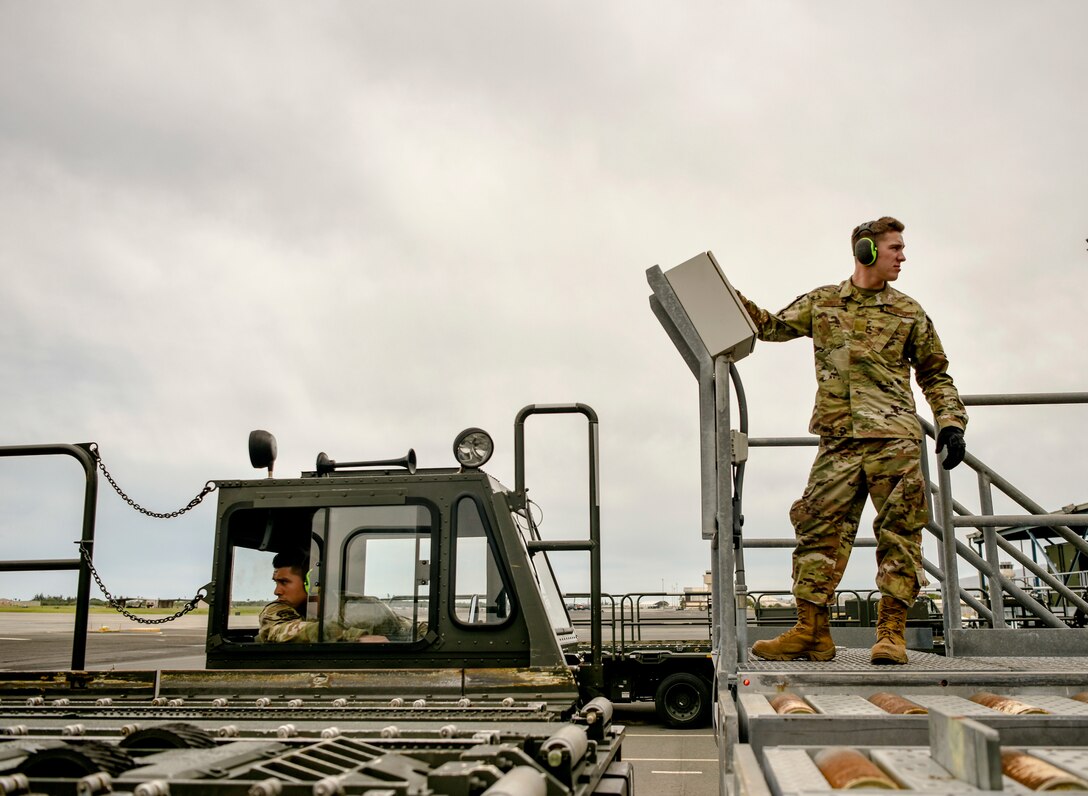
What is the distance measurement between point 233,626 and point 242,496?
0.67 meters

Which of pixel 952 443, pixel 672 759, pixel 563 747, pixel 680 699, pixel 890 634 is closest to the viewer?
pixel 563 747

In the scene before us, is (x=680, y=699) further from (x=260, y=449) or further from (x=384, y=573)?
(x=260, y=449)

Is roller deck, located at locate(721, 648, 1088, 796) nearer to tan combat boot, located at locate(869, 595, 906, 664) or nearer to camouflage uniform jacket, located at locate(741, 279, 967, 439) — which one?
tan combat boot, located at locate(869, 595, 906, 664)

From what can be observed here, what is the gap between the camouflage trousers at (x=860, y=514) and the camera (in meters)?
3.52

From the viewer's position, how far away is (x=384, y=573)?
187 inches

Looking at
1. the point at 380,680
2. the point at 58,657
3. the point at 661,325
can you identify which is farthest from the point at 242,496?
the point at 58,657

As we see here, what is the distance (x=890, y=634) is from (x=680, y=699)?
9.34 metres

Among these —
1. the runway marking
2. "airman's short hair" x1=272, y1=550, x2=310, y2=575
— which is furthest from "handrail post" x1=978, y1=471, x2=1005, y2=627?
the runway marking

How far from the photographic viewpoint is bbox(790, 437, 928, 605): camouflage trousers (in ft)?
11.6

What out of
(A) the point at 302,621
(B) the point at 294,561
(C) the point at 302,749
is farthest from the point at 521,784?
(B) the point at 294,561

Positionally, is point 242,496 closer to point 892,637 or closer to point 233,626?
point 233,626

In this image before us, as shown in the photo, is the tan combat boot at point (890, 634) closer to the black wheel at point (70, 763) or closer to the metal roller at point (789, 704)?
the metal roller at point (789, 704)

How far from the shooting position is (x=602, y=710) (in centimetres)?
312

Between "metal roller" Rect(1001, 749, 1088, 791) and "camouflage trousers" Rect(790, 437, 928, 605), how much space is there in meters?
1.94
